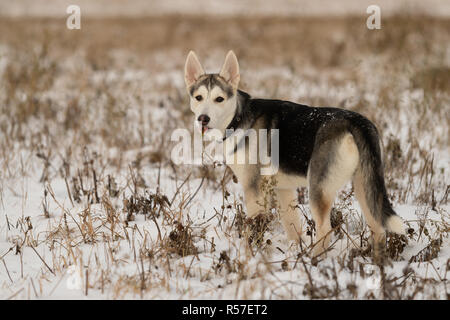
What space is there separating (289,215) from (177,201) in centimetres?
139

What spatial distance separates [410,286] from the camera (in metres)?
3.70

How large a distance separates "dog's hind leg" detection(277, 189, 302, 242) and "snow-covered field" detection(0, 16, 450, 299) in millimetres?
114

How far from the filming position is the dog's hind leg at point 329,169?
12.7 feet

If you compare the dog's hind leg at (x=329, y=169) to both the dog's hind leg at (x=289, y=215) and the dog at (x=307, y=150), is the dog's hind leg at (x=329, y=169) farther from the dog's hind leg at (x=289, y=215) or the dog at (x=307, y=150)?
the dog's hind leg at (x=289, y=215)

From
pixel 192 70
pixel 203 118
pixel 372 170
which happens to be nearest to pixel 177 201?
pixel 192 70

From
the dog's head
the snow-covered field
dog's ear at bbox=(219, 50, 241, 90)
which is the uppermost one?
dog's ear at bbox=(219, 50, 241, 90)

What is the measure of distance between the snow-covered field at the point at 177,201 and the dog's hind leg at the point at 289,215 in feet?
0.37

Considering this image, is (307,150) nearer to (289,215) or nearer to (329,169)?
(329,169)

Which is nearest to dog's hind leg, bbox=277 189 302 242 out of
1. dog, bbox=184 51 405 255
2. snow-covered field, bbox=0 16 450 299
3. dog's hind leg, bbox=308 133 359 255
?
dog, bbox=184 51 405 255

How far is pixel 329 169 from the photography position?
388cm

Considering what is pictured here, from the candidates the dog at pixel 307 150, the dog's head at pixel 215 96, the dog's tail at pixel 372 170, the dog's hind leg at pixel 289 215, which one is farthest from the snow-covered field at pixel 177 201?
the dog's head at pixel 215 96

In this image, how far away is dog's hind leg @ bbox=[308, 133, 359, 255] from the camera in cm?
387

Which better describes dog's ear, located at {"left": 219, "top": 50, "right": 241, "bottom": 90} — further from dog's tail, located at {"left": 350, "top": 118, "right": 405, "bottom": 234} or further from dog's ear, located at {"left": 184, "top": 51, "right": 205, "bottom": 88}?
dog's tail, located at {"left": 350, "top": 118, "right": 405, "bottom": 234}
